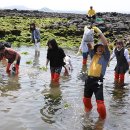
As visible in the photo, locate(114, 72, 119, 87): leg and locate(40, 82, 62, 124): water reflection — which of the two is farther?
locate(114, 72, 119, 87): leg

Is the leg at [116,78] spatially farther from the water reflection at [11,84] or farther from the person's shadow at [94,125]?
the person's shadow at [94,125]

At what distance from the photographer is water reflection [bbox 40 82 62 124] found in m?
10.9

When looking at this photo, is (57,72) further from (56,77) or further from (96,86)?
(96,86)

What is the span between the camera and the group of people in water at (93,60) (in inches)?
402

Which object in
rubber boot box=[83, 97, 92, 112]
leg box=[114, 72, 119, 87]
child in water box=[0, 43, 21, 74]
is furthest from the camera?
child in water box=[0, 43, 21, 74]

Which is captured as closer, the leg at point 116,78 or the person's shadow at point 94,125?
the person's shadow at point 94,125

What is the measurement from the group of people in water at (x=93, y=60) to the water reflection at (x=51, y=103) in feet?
2.77

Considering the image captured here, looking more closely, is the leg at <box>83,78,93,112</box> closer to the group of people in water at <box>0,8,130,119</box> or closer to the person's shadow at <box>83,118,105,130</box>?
the group of people in water at <box>0,8,130,119</box>

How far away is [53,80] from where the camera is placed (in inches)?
614

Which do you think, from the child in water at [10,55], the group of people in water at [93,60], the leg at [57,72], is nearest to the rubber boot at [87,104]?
the group of people in water at [93,60]

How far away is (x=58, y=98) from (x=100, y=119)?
9.50 ft

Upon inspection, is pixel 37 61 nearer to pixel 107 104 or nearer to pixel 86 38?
pixel 86 38

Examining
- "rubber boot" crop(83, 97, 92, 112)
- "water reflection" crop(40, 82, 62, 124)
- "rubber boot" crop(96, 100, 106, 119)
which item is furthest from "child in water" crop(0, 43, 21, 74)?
"rubber boot" crop(96, 100, 106, 119)

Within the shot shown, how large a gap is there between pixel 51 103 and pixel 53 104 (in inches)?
5.2
